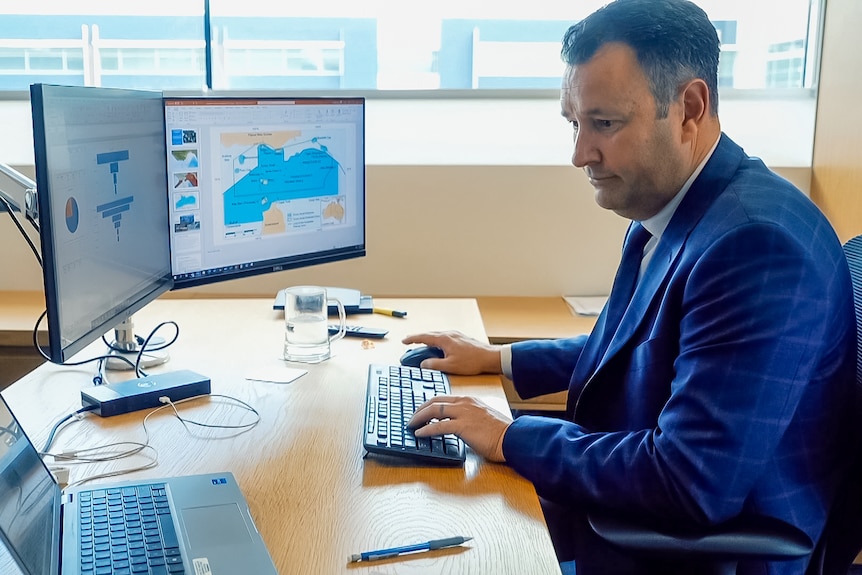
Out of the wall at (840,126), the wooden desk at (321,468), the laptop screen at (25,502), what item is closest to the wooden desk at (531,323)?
the wooden desk at (321,468)

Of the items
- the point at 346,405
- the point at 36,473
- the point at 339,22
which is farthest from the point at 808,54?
the point at 36,473

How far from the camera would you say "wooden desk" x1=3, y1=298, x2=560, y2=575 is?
1004mm

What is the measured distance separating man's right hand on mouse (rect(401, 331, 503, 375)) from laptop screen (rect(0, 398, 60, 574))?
77 cm

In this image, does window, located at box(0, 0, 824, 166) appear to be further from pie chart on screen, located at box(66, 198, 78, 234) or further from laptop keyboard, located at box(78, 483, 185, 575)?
laptop keyboard, located at box(78, 483, 185, 575)

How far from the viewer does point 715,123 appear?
138cm

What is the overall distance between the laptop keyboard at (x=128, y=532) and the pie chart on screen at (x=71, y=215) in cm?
38

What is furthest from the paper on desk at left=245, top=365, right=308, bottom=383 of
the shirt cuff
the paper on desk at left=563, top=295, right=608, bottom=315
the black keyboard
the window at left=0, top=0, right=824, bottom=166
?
the window at left=0, top=0, right=824, bottom=166

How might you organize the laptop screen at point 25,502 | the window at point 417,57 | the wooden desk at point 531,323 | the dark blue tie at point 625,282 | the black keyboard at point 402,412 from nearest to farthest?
the laptop screen at point 25,502 < the black keyboard at point 402,412 < the dark blue tie at point 625,282 < the wooden desk at point 531,323 < the window at point 417,57

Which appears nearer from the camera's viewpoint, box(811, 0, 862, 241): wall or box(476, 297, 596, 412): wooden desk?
box(476, 297, 596, 412): wooden desk

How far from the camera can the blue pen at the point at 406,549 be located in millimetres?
979

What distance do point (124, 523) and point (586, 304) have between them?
187 cm

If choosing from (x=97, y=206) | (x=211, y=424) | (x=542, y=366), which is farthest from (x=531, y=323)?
(x=97, y=206)

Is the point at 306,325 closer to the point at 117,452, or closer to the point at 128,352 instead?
the point at 128,352

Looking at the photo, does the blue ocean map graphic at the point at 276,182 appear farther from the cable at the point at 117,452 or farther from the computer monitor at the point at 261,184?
the cable at the point at 117,452
